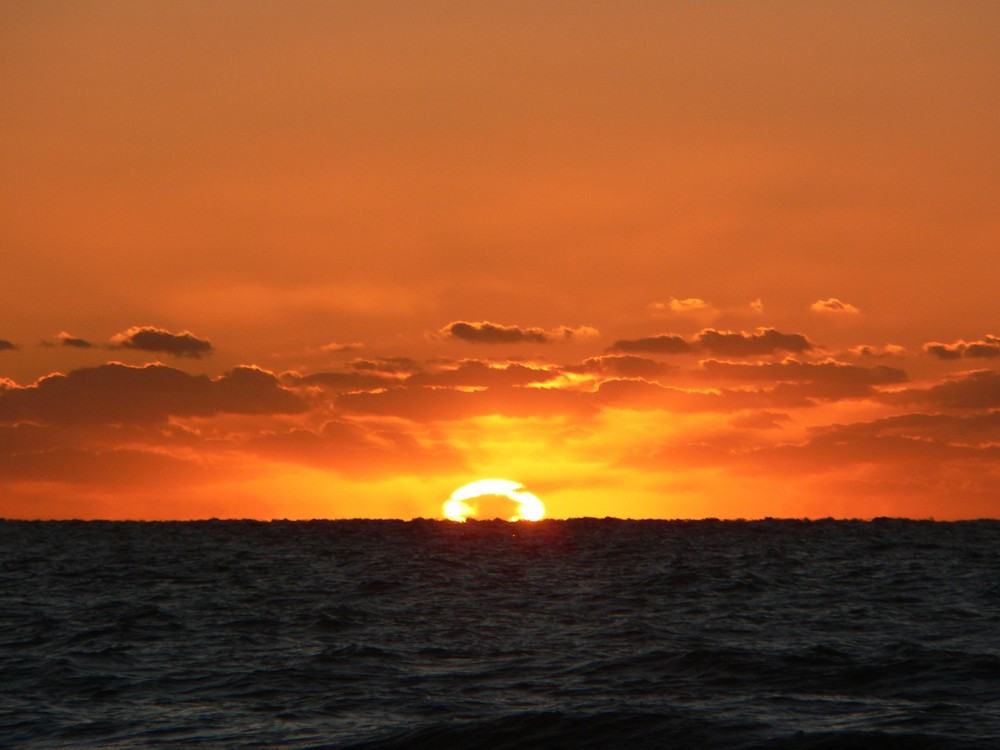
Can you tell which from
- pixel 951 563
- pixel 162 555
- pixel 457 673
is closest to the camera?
pixel 457 673

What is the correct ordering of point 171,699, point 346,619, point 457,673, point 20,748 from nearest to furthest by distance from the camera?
1. point 20,748
2. point 171,699
3. point 457,673
4. point 346,619

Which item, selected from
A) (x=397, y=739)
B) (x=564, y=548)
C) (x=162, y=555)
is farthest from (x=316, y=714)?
(x=564, y=548)

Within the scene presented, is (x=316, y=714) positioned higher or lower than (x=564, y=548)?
lower

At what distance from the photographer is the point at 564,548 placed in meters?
87.3

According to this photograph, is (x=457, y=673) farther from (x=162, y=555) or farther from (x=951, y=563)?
(x=162, y=555)

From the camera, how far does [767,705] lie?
79.2ft

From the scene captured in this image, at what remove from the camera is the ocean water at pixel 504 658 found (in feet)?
73.1

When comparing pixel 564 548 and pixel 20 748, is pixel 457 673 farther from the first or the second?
pixel 564 548

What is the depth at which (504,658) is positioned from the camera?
101 ft

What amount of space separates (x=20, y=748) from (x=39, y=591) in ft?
103

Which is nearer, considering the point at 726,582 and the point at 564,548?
the point at 726,582

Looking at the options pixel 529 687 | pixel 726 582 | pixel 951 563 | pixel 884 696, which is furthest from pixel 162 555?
pixel 884 696

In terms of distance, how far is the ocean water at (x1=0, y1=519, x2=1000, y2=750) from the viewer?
2228 centimetres

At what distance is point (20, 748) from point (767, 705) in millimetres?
14957
